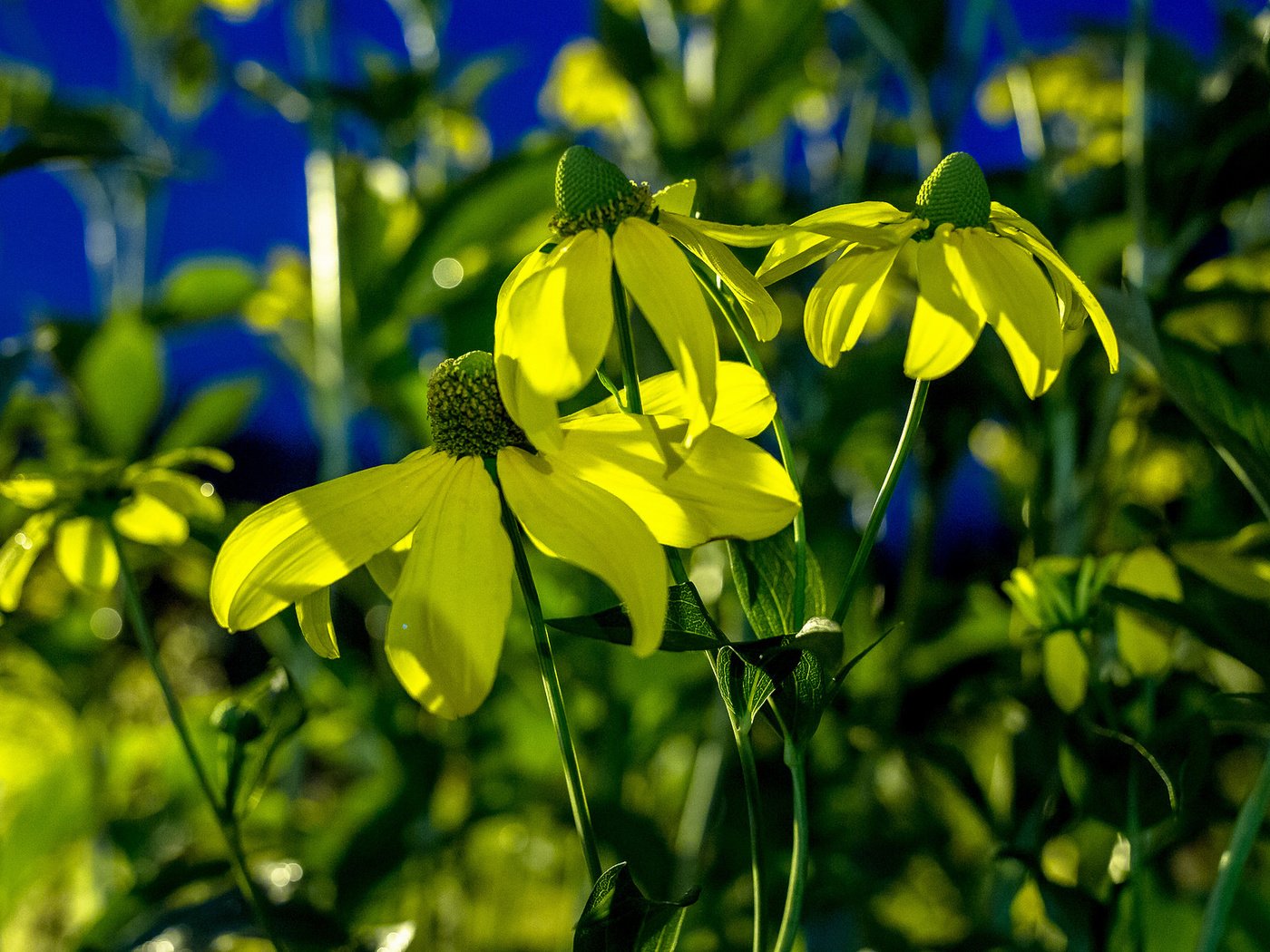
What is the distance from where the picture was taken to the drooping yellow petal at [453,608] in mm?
226

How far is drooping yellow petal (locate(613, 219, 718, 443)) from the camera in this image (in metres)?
0.24

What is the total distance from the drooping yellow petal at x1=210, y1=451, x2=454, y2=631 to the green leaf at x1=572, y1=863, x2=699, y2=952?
0.11 meters

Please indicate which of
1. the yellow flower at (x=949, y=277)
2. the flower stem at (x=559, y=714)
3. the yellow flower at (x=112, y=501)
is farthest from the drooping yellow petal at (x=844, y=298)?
the yellow flower at (x=112, y=501)

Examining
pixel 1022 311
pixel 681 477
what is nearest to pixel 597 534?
pixel 681 477

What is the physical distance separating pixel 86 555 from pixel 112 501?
2.8 inches

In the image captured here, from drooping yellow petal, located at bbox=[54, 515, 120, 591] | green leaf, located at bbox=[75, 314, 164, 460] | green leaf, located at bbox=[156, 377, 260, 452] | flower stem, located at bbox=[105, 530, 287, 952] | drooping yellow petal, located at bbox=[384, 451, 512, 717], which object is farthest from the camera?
green leaf, located at bbox=[156, 377, 260, 452]

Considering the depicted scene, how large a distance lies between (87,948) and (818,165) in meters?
1.17

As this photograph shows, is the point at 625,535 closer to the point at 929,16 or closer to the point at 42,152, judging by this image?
the point at 42,152

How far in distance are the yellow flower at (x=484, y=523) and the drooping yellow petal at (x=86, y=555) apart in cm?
24

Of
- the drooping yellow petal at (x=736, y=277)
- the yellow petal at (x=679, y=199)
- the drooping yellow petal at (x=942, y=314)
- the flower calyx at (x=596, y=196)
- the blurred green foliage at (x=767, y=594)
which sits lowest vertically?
the blurred green foliage at (x=767, y=594)

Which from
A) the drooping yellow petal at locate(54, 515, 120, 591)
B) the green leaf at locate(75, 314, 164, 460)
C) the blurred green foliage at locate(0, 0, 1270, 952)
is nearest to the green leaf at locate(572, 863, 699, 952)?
the blurred green foliage at locate(0, 0, 1270, 952)

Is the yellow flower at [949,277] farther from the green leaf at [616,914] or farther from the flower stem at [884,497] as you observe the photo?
the green leaf at [616,914]

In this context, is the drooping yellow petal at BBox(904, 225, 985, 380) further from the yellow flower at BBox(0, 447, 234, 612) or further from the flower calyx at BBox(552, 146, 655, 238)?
the yellow flower at BBox(0, 447, 234, 612)

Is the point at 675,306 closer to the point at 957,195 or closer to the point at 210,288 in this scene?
the point at 957,195
